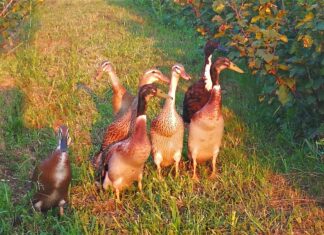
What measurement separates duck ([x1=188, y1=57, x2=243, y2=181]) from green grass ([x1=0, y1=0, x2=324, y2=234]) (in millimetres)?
180

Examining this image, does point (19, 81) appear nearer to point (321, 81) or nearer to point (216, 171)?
point (216, 171)

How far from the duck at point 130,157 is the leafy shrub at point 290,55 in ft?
3.89

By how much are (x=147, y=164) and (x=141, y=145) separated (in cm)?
73

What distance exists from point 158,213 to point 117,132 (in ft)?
3.75

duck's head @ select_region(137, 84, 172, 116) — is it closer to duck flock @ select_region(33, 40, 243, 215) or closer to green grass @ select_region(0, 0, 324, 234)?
duck flock @ select_region(33, 40, 243, 215)

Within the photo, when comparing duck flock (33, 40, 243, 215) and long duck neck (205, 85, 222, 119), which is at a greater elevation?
long duck neck (205, 85, 222, 119)

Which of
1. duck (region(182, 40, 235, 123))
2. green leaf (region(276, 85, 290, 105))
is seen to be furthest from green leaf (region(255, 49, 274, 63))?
duck (region(182, 40, 235, 123))

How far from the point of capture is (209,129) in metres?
4.81

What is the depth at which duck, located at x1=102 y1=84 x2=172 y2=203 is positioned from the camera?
4.49 metres

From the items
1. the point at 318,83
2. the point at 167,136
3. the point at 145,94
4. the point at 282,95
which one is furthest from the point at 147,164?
the point at 318,83

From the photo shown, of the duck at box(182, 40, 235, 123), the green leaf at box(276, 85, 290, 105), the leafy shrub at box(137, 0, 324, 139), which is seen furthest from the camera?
the duck at box(182, 40, 235, 123)

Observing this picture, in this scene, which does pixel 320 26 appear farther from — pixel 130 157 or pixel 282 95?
pixel 130 157

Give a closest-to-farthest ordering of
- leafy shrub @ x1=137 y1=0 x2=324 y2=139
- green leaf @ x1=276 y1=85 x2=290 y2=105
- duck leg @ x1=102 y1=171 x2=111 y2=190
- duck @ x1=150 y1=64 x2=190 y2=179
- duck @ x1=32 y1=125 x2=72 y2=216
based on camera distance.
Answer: duck @ x1=32 y1=125 x2=72 y2=216 < duck leg @ x1=102 y1=171 x2=111 y2=190 < leafy shrub @ x1=137 y1=0 x2=324 y2=139 < duck @ x1=150 y1=64 x2=190 y2=179 < green leaf @ x1=276 y1=85 x2=290 y2=105

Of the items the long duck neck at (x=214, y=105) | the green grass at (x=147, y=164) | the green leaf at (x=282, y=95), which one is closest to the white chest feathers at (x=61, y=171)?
the green grass at (x=147, y=164)
